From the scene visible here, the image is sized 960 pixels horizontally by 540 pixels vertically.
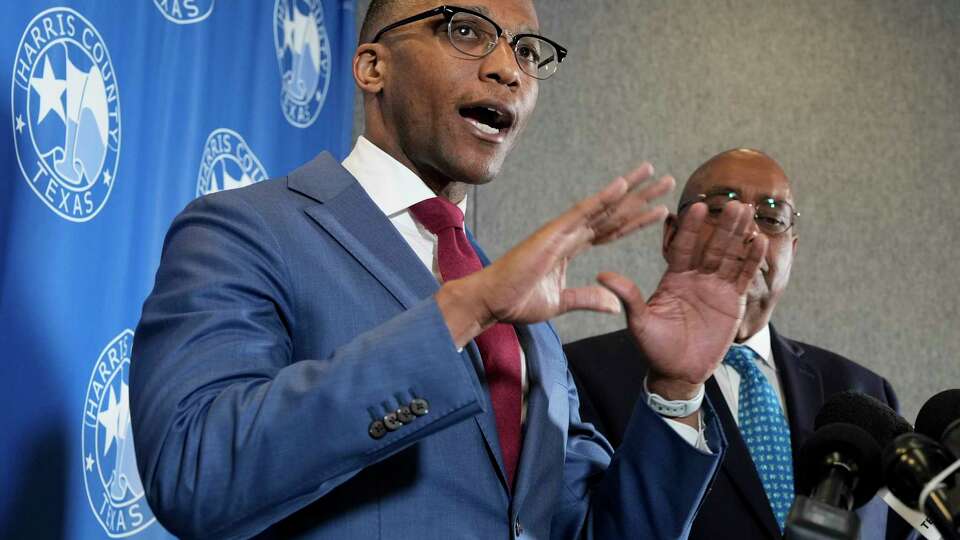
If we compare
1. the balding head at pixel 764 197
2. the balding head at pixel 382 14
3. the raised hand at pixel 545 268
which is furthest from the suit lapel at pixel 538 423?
the balding head at pixel 764 197

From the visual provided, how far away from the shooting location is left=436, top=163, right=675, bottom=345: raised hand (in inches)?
41.3

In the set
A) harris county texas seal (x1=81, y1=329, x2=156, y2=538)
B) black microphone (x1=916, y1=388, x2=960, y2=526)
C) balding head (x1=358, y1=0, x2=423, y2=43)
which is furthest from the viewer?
harris county texas seal (x1=81, y1=329, x2=156, y2=538)

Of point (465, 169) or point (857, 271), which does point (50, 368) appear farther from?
point (857, 271)

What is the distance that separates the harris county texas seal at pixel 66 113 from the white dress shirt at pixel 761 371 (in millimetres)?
1263

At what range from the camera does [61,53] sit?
1.76m

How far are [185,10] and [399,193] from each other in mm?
1071

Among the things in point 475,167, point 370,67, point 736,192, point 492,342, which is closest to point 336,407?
point 492,342

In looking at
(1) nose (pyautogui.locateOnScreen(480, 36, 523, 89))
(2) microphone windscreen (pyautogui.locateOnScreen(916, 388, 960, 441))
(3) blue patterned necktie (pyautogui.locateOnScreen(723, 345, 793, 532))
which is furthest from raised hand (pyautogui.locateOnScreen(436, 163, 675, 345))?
(3) blue patterned necktie (pyautogui.locateOnScreen(723, 345, 793, 532))

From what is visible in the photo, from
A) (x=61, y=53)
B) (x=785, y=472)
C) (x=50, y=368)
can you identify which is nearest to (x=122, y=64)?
(x=61, y=53)

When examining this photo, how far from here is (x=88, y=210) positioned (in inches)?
72.2

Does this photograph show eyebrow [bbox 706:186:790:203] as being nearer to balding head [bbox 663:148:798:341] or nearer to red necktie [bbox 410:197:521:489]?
balding head [bbox 663:148:798:341]

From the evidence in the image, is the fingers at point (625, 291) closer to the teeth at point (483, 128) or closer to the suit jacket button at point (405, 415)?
the suit jacket button at point (405, 415)

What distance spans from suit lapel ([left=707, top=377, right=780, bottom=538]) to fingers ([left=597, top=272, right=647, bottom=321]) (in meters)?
0.84

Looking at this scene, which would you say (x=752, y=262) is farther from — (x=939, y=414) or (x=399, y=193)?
(x=399, y=193)
